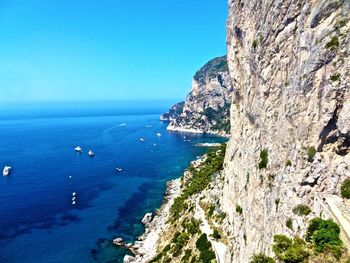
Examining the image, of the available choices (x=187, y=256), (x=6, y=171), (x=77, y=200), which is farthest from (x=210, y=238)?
(x=6, y=171)

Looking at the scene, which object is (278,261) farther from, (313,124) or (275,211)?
(313,124)

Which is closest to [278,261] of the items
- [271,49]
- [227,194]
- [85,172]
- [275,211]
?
[275,211]

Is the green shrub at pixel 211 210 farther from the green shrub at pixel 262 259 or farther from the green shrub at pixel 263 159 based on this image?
the green shrub at pixel 262 259

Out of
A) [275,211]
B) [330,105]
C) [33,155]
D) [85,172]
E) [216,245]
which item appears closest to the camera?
[330,105]

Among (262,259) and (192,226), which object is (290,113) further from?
(192,226)

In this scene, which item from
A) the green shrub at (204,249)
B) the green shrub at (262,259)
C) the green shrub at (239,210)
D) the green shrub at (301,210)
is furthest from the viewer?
the green shrub at (204,249)

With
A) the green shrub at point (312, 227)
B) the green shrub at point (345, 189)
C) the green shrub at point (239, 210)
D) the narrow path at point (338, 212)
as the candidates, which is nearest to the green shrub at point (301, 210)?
the green shrub at point (312, 227)

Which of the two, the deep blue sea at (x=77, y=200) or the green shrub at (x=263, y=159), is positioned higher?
the green shrub at (x=263, y=159)
